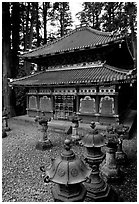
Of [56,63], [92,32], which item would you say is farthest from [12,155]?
[92,32]

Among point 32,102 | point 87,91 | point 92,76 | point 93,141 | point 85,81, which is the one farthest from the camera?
point 32,102

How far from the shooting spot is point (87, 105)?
430 inches

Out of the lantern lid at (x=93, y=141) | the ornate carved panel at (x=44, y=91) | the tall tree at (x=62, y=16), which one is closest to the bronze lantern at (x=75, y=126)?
the lantern lid at (x=93, y=141)

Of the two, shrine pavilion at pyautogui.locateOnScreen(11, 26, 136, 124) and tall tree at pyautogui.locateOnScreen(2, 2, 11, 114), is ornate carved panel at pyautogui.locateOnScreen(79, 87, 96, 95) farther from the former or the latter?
tall tree at pyautogui.locateOnScreen(2, 2, 11, 114)

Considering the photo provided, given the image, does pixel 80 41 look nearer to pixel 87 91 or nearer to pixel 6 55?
pixel 87 91

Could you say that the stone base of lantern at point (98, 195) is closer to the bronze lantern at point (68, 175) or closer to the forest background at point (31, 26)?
the bronze lantern at point (68, 175)

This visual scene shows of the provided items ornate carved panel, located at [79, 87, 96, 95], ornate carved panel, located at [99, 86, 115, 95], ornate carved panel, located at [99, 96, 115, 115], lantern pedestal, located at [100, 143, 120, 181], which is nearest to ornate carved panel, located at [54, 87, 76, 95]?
ornate carved panel, located at [79, 87, 96, 95]

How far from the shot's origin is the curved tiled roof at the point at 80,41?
10.9m

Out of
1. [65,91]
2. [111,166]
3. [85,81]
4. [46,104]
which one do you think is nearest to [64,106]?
[65,91]

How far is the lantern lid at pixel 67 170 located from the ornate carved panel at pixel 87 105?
8.51m

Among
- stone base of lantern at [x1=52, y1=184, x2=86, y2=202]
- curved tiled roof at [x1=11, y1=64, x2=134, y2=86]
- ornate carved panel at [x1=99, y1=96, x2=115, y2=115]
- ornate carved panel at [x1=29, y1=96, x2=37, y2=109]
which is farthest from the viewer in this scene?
ornate carved panel at [x1=29, y1=96, x2=37, y2=109]

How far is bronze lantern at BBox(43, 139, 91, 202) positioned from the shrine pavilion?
239 inches

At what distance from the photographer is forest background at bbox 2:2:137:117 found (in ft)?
38.7

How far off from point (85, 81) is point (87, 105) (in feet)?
6.51
